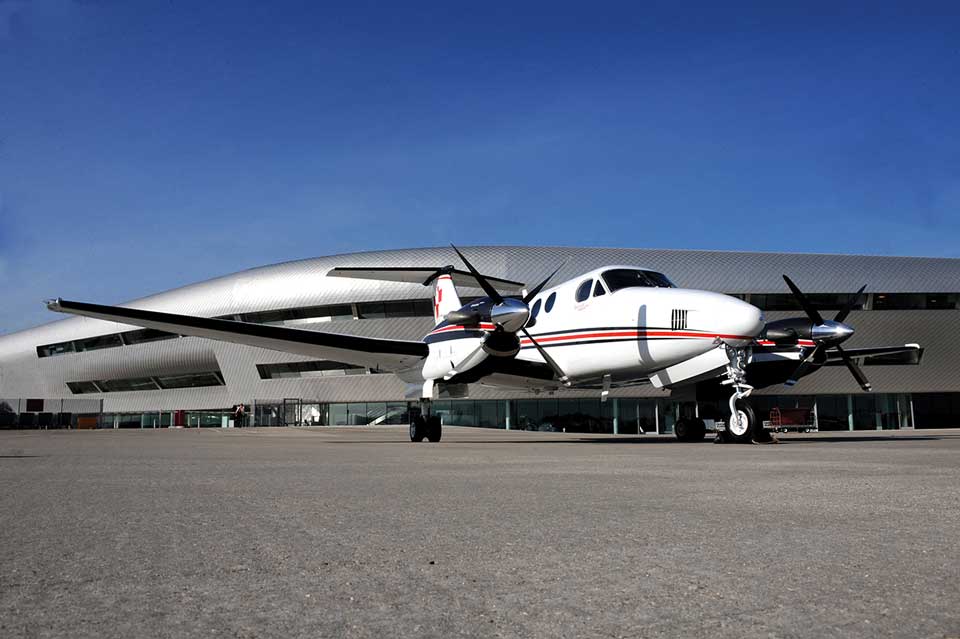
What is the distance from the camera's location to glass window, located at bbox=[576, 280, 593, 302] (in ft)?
59.9

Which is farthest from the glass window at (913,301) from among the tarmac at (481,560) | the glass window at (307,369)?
the tarmac at (481,560)

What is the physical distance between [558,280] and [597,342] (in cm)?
3583

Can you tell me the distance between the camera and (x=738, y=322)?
15891 mm

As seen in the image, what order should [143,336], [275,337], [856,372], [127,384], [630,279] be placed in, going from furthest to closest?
[127,384] → [143,336] → [856,372] → [275,337] → [630,279]

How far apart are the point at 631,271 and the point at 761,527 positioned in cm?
1432

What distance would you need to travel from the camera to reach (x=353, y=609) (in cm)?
244

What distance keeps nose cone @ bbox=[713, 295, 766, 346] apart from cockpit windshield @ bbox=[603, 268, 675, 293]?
7.18ft

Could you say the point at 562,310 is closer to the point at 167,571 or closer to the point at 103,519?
the point at 103,519

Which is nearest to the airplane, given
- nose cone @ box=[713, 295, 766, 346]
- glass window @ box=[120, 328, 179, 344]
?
nose cone @ box=[713, 295, 766, 346]

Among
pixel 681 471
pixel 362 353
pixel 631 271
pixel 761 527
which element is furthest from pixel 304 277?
pixel 761 527

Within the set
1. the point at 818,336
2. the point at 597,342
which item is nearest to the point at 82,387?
the point at 597,342

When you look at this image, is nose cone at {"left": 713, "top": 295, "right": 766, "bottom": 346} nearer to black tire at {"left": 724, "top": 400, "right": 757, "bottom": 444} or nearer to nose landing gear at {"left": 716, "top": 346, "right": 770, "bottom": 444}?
nose landing gear at {"left": 716, "top": 346, "right": 770, "bottom": 444}

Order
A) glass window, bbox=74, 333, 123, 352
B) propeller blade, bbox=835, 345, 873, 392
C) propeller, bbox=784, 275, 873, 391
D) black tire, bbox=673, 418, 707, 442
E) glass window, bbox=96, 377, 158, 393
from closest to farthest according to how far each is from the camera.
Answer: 1. propeller, bbox=784, 275, 873, 391
2. propeller blade, bbox=835, 345, 873, 392
3. black tire, bbox=673, 418, 707, 442
4. glass window, bbox=74, 333, 123, 352
5. glass window, bbox=96, 377, 158, 393

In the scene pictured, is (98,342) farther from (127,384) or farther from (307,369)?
(307,369)
